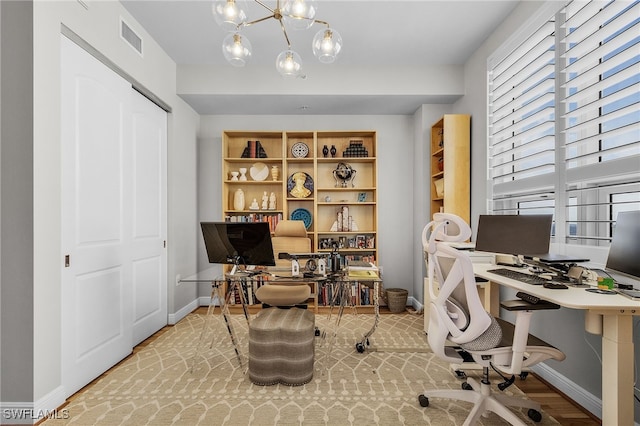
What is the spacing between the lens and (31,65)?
1.80m

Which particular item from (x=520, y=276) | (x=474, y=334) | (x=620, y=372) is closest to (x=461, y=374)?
(x=520, y=276)

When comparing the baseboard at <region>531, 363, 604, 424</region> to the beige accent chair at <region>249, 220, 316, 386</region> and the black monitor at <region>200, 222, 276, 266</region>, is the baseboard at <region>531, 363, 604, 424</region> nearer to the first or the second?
the beige accent chair at <region>249, 220, 316, 386</region>

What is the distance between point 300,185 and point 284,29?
8.08ft

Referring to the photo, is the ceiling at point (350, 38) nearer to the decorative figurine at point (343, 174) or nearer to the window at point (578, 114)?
the window at point (578, 114)

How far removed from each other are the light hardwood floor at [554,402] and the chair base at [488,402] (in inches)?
8.4

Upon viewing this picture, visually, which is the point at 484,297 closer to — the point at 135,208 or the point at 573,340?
the point at 573,340

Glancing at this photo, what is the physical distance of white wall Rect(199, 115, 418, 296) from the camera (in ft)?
14.4

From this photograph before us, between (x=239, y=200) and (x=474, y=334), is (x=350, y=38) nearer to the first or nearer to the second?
(x=239, y=200)

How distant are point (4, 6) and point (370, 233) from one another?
12.6 ft

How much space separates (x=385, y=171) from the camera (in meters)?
4.41

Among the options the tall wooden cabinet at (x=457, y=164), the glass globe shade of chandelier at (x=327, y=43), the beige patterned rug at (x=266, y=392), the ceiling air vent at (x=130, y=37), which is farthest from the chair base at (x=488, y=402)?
the ceiling air vent at (x=130, y=37)

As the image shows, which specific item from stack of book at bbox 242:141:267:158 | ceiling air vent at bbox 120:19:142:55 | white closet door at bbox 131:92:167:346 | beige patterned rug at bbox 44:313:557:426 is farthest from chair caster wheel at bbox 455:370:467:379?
ceiling air vent at bbox 120:19:142:55

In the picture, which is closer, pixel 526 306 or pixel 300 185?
pixel 526 306

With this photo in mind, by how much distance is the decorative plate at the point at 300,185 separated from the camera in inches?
166
